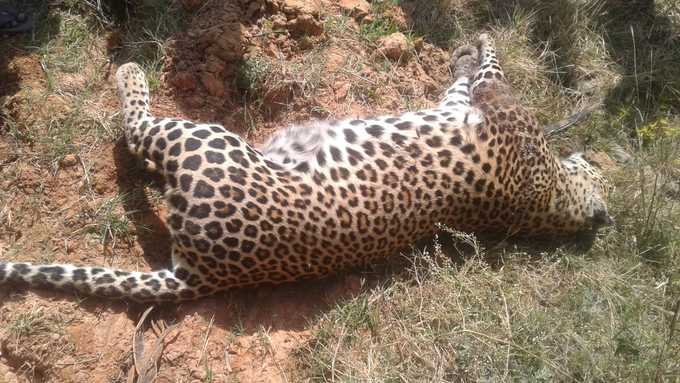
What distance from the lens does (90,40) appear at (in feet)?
18.7

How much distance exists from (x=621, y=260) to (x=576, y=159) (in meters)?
1.09

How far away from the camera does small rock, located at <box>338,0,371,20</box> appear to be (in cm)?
642

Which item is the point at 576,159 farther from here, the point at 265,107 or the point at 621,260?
the point at 265,107

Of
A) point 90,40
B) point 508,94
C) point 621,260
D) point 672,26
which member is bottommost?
point 621,260

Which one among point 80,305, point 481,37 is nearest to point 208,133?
point 80,305

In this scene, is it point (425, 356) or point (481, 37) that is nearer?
point (425, 356)

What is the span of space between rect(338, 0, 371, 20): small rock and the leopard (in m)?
1.48

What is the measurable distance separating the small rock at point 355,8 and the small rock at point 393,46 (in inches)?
13.7

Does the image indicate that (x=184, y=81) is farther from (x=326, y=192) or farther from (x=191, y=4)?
(x=326, y=192)

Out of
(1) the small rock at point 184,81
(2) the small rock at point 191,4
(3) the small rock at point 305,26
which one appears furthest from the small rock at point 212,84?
(3) the small rock at point 305,26

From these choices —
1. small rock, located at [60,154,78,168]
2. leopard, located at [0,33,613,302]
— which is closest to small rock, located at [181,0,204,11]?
leopard, located at [0,33,613,302]

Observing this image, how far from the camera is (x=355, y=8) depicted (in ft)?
21.2

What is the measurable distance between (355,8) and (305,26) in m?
0.69

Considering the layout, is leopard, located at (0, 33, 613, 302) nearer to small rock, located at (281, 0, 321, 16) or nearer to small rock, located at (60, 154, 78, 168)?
small rock, located at (60, 154, 78, 168)
